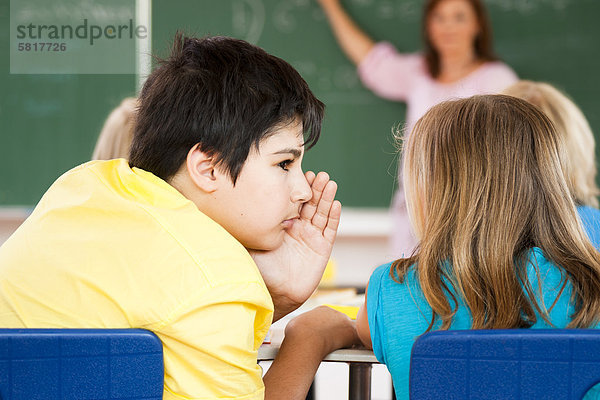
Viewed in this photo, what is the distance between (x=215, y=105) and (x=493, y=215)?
0.53 meters

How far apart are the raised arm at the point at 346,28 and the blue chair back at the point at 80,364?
344 centimetres

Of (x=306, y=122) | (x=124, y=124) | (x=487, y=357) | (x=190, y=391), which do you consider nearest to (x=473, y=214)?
(x=306, y=122)

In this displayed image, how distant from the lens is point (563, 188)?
1.35 meters

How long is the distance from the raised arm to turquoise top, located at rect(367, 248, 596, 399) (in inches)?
119

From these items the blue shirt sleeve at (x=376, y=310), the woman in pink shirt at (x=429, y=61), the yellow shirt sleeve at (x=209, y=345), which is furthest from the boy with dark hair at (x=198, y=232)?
the woman in pink shirt at (x=429, y=61)

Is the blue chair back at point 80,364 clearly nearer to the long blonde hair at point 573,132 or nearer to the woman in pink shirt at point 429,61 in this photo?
the long blonde hair at point 573,132

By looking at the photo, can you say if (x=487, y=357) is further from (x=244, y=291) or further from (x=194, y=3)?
(x=194, y=3)

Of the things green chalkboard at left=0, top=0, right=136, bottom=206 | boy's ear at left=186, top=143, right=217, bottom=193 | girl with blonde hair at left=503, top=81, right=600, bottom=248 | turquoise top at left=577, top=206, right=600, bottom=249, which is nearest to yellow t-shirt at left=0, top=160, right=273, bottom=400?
boy's ear at left=186, top=143, right=217, bottom=193

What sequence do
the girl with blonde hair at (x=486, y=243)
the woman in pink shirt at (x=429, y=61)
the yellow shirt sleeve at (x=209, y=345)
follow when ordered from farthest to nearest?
the woman in pink shirt at (x=429, y=61), the girl with blonde hair at (x=486, y=243), the yellow shirt sleeve at (x=209, y=345)

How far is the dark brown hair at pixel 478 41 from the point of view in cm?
409

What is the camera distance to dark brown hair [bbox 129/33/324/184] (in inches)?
52.1

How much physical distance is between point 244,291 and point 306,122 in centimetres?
48

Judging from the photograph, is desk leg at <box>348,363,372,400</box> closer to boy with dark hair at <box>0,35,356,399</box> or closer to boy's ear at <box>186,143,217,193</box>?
boy with dark hair at <box>0,35,356,399</box>

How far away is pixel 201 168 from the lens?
4.34 feet
